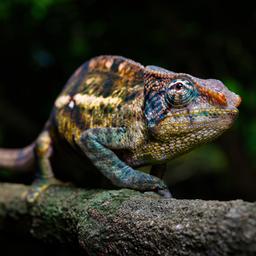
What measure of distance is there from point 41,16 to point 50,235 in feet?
7.32

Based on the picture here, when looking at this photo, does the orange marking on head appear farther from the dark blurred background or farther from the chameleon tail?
the dark blurred background

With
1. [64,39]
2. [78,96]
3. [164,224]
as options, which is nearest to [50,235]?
[78,96]

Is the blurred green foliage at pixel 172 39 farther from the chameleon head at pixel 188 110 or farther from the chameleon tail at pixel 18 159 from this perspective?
the chameleon head at pixel 188 110

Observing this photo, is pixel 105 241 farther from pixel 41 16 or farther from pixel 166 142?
pixel 41 16

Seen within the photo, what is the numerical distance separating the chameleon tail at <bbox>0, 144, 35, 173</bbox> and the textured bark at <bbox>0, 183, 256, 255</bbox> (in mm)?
788

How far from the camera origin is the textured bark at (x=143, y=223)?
1424 millimetres

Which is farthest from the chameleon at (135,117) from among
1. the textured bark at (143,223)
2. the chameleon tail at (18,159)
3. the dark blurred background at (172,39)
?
the dark blurred background at (172,39)

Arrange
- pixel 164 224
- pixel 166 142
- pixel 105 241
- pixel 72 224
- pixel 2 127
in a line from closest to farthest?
pixel 164 224 → pixel 105 241 → pixel 166 142 → pixel 72 224 → pixel 2 127

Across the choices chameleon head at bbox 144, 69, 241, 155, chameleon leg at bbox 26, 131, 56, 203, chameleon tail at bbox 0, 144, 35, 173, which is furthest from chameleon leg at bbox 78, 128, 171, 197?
chameleon tail at bbox 0, 144, 35, 173

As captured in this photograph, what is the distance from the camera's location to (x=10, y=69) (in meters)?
5.10

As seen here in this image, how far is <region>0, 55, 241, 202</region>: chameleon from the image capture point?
1.99 m

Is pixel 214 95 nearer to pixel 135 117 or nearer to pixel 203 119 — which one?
pixel 203 119

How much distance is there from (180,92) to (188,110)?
0.08 meters

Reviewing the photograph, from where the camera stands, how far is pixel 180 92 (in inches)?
78.2
